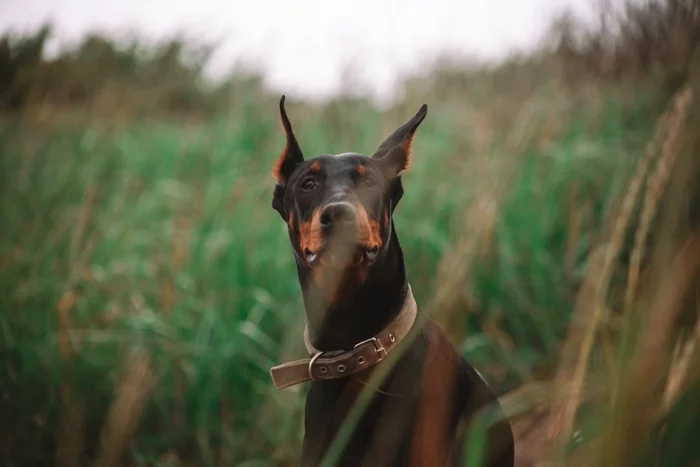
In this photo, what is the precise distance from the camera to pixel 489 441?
6.05ft

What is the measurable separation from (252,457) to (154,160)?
3.15 m

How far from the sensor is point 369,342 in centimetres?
179

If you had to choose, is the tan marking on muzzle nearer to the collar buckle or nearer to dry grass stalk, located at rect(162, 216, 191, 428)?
the collar buckle

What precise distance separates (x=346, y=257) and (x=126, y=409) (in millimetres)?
1034

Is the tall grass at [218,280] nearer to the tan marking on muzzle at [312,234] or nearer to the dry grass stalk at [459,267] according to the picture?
the dry grass stalk at [459,267]

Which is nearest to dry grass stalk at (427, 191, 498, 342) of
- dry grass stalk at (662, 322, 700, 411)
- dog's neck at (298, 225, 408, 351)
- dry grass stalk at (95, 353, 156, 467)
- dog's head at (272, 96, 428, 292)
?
dog's neck at (298, 225, 408, 351)

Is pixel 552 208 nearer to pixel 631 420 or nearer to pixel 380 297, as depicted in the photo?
pixel 380 297

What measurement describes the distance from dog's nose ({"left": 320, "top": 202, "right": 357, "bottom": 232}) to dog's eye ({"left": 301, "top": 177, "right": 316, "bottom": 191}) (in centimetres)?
26

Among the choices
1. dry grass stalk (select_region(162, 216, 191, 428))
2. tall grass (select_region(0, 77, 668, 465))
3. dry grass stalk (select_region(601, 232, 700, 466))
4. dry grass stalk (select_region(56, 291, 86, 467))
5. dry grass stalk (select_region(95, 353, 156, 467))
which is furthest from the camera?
dry grass stalk (select_region(162, 216, 191, 428))

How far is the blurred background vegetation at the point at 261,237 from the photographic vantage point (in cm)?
260

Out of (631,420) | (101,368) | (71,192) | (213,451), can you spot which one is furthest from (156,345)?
(631,420)

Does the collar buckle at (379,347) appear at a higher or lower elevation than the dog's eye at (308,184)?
lower

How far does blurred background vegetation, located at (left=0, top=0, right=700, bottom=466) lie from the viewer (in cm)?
260

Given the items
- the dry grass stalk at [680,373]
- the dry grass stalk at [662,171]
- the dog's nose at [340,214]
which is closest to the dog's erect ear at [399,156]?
the dog's nose at [340,214]
